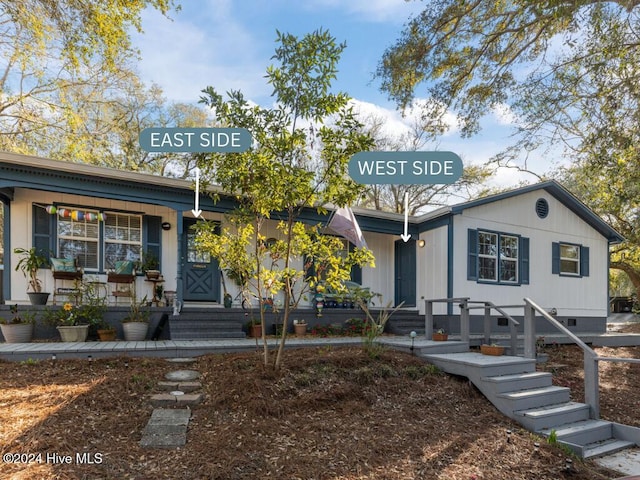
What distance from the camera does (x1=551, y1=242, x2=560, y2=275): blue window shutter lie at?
1172 centimetres

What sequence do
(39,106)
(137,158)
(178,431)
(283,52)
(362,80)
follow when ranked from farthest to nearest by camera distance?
(137,158), (39,106), (362,80), (283,52), (178,431)

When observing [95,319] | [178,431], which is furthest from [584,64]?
[95,319]

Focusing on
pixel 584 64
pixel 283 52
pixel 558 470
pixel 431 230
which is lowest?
pixel 558 470

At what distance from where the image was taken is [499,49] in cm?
953

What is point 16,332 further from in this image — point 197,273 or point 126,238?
point 197,273

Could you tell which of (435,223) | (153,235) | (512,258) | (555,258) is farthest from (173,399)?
(555,258)

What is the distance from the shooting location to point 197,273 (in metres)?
9.45

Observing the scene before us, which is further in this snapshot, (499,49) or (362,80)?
(362,80)

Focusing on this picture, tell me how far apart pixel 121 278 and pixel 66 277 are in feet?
3.07

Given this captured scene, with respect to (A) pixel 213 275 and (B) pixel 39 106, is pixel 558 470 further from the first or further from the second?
(B) pixel 39 106

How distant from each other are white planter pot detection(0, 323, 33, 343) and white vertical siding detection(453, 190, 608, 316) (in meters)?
8.39

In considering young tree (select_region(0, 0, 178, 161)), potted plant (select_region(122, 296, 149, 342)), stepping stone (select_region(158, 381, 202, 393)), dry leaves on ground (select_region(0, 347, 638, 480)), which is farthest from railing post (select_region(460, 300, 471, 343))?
young tree (select_region(0, 0, 178, 161))

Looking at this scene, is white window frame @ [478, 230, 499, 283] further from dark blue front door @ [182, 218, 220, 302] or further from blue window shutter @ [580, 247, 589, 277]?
dark blue front door @ [182, 218, 220, 302]

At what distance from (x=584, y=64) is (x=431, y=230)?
4.54 m
